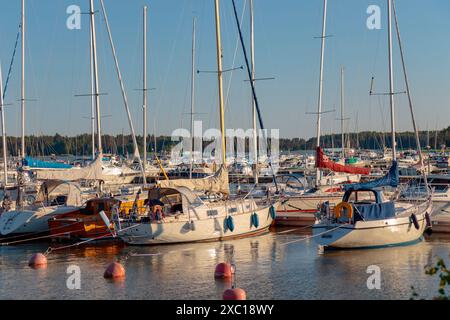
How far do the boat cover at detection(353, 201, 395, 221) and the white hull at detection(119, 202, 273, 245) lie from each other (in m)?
5.82

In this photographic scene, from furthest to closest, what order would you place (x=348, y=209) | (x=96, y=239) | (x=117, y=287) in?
1. (x=96, y=239)
2. (x=348, y=209)
3. (x=117, y=287)

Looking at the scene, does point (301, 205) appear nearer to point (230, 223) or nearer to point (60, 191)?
point (230, 223)

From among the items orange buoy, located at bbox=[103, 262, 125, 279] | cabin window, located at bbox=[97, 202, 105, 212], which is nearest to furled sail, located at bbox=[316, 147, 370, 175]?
cabin window, located at bbox=[97, 202, 105, 212]

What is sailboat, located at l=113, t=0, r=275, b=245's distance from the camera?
29.2 meters

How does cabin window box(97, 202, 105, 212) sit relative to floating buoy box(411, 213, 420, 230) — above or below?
above

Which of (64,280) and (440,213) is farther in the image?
(440,213)

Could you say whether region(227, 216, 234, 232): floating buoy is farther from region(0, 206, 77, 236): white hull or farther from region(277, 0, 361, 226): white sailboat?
region(0, 206, 77, 236): white hull

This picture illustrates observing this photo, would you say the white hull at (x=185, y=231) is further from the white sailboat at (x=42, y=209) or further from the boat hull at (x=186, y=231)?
the white sailboat at (x=42, y=209)

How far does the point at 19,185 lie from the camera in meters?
35.5

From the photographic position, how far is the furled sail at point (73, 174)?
3466 centimetres

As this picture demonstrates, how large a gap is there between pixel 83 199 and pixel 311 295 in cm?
1924
